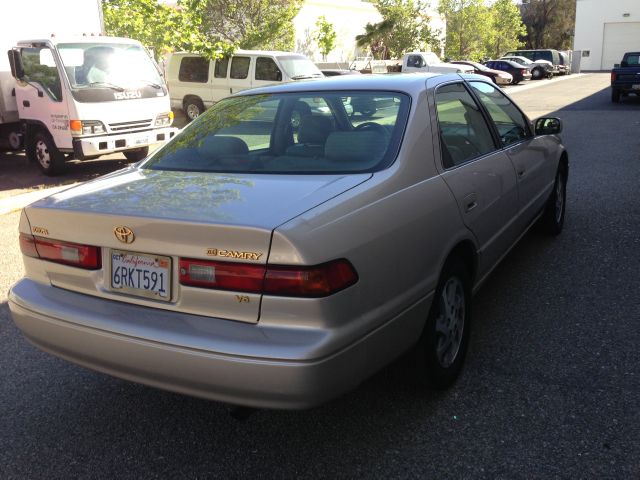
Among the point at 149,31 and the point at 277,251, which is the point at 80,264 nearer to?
the point at 277,251

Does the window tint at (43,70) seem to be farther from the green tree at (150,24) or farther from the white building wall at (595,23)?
the white building wall at (595,23)

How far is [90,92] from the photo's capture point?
32.5 feet

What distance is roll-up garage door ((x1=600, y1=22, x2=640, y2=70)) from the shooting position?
189 ft

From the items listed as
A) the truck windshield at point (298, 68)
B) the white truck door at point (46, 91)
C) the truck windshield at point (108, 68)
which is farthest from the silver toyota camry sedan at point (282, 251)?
the truck windshield at point (298, 68)

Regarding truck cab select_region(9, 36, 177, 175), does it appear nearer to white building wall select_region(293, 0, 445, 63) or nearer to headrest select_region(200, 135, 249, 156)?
headrest select_region(200, 135, 249, 156)

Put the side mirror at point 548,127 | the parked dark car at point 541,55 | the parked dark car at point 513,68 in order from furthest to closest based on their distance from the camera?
the parked dark car at point 541,55
the parked dark car at point 513,68
the side mirror at point 548,127

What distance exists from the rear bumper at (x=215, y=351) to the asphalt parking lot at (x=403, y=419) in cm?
46

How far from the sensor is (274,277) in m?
2.29

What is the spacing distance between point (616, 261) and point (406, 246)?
10.4 feet

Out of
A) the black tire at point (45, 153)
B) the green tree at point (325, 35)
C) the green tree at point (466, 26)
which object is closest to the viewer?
the black tire at point (45, 153)

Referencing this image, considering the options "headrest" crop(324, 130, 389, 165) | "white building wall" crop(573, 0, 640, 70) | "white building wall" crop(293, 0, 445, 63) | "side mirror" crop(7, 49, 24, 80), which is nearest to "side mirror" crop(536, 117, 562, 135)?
"headrest" crop(324, 130, 389, 165)

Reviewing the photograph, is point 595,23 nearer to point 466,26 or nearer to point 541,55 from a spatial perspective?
point 541,55

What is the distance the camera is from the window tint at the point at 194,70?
18234mm

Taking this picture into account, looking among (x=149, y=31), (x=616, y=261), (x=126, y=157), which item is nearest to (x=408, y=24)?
(x=149, y=31)
